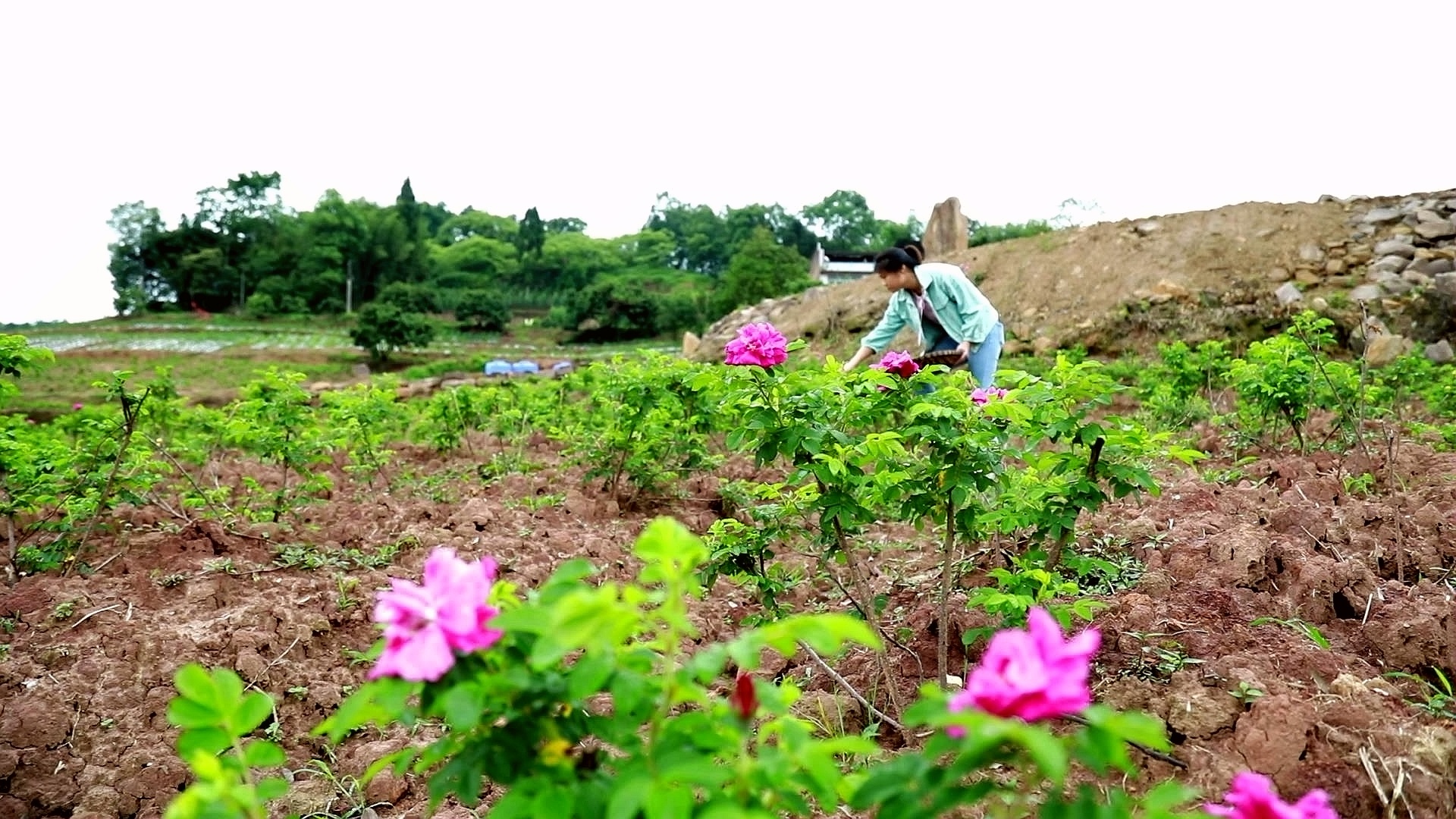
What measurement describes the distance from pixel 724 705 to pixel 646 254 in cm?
6843

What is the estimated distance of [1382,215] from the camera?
13.0 meters

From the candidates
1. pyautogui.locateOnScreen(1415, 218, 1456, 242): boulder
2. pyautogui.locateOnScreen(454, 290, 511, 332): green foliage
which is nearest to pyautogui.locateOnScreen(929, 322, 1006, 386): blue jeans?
pyautogui.locateOnScreen(1415, 218, 1456, 242): boulder

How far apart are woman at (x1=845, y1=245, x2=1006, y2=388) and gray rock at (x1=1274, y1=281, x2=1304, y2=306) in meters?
9.24

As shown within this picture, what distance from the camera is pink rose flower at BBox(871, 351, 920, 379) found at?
2.63 meters

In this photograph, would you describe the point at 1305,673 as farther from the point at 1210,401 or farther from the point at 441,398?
the point at 441,398

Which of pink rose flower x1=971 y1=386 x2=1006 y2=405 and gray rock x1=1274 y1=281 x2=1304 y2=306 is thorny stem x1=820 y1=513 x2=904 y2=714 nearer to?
pink rose flower x1=971 y1=386 x2=1006 y2=405

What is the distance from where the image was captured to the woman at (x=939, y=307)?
179 inches

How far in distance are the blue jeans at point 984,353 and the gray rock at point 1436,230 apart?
11.1m

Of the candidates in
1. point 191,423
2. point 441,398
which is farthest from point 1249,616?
point 191,423

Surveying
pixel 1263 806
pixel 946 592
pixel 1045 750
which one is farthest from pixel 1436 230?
pixel 1045 750

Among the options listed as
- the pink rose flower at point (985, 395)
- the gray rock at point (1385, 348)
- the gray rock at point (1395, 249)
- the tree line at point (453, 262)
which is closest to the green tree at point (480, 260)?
the tree line at point (453, 262)

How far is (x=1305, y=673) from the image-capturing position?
2.33 m

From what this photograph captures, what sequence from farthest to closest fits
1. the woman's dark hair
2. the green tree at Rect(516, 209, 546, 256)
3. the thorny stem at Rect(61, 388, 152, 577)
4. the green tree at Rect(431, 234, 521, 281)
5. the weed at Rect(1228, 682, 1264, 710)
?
1. the green tree at Rect(516, 209, 546, 256)
2. the green tree at Rect(431, 234, 521, 281)
3. the woman's dark hair
4. the thorny stem at Rect(61, 388, 152, 577)
5. the weed at Rect(1228, 682, 1264, 710)

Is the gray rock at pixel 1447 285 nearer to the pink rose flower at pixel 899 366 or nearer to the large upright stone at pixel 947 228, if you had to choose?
the large upright stone at pixel 947 228
